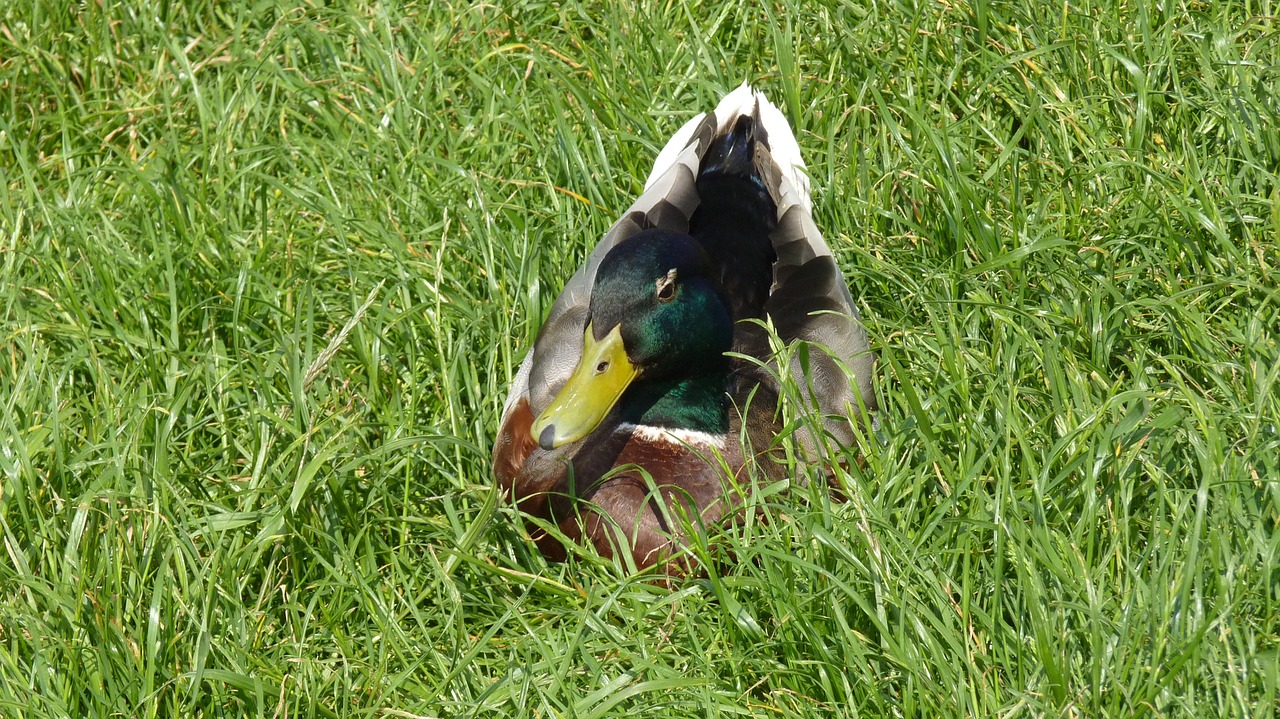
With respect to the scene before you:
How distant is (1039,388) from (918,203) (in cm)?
74

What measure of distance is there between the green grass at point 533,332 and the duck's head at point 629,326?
0.30 m

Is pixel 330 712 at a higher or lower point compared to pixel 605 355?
lower

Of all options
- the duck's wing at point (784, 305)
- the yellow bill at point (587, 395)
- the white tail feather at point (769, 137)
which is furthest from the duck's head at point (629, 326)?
the white tail feather at point (769, 137)

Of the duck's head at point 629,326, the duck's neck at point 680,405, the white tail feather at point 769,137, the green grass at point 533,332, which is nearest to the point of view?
the green grass at point 533,332

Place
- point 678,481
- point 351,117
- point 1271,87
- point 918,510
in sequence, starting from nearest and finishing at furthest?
1. point 918,510
2. point 678,481
3. point 1271,87
4. point 351,117

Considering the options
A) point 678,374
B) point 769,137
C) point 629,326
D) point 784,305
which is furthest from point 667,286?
point 769,137

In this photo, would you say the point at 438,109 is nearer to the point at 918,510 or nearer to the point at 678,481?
the point at 678,481

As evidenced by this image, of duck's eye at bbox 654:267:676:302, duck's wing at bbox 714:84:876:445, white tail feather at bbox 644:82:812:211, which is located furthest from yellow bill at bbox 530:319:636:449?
white tail feather at bbox 644:82:812:211

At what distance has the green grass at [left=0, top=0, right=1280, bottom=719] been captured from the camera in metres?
2.23

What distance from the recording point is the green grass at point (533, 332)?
2232 mm

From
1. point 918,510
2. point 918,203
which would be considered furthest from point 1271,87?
point 918,510

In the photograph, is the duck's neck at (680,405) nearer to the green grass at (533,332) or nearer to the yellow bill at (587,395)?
the yellow bill at (587,395)

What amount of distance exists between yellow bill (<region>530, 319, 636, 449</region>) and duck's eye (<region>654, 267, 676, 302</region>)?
0.11 metres

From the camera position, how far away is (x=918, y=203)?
3.32 m
